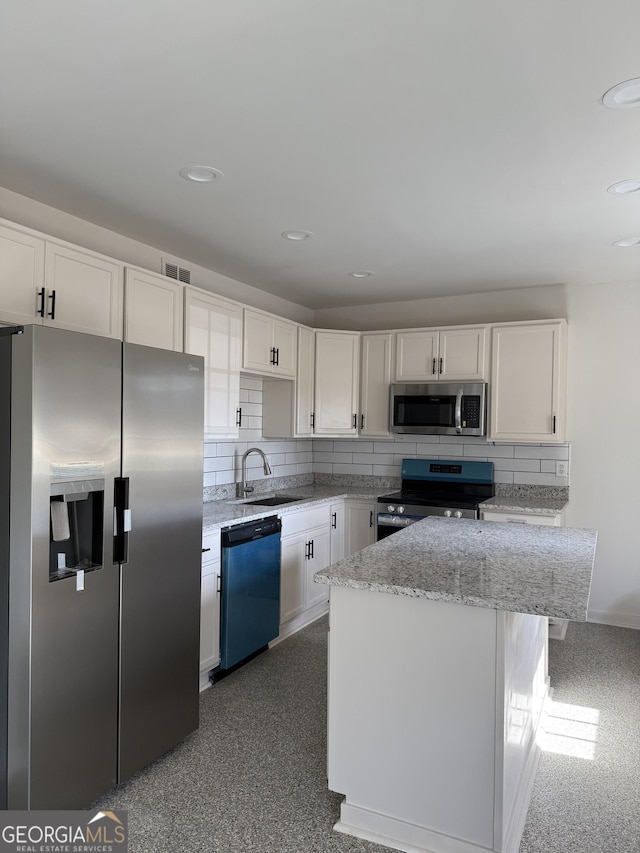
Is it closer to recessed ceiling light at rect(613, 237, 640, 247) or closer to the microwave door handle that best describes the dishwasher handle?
the microwave door handle

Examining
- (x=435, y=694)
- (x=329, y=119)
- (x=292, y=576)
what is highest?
(x=329, y=119)

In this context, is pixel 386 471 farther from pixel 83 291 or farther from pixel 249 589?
A: pixel 83 291

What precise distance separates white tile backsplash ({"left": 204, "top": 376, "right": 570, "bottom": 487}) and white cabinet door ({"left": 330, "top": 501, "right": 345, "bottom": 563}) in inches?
24.4

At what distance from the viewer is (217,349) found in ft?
12.2

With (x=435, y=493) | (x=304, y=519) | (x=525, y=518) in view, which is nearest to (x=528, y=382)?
(x=525, y=518)

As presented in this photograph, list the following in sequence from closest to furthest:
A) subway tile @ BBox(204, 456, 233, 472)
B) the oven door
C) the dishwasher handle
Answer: the dishwasher handle, subway tile @ BBox(204, 456, 233, 472), the oven door

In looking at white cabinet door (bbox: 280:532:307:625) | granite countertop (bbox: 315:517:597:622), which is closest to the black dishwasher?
white cabinet door (bbox: 280:532:307:625)

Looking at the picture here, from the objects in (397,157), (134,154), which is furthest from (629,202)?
(134,154)

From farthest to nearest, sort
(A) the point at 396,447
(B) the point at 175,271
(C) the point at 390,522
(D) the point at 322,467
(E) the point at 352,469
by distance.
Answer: (D) the point at 322,467 < (E) the point at 352,469 < (A) the point at 396,447 < (C) the point at 390,522 < (B) the point at 175,271

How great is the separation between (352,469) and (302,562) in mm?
1414

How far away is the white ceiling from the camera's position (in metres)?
1.63

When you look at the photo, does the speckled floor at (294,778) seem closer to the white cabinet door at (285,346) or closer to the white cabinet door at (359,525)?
the white cabinet door at (359,525)

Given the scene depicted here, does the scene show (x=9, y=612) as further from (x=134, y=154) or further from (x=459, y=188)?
(x=459, y=188)

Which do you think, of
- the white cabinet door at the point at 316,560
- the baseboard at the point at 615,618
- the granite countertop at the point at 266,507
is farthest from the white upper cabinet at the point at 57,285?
the baseboard at the point at 615,618
